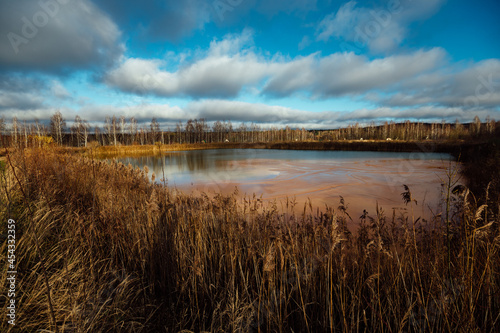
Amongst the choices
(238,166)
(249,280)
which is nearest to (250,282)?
(249,280)

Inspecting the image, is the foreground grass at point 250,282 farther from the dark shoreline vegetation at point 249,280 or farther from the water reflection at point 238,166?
the water reflection at point 238,166

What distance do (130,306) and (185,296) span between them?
2.10 feet

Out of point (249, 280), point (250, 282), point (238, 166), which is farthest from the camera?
point (238, 166)

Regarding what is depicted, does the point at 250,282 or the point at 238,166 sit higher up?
the point at 250,282

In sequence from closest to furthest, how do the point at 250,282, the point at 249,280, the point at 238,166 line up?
the point at 250,282 < the point at 249,280 < the point at 238,166

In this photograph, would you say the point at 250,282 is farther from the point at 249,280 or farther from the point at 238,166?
the point at 238,166

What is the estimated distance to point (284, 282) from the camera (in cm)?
269

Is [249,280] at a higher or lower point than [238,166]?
higher

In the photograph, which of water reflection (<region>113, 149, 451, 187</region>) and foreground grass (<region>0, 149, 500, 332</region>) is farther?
water reflection (<region>113, 149, 451, 187</region>)

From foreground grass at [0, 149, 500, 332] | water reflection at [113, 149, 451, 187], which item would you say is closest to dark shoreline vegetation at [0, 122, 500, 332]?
foreground grass at [0, 149, 500, 332]

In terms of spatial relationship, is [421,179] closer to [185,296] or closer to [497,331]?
[497,331]

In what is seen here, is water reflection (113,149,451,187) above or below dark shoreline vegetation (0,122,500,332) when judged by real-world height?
below

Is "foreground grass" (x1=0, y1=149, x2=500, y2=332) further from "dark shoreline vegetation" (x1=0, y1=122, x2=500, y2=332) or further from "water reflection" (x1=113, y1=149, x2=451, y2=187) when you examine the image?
"water reflection" (x1=113, y1=149, x2=451, y2=187)

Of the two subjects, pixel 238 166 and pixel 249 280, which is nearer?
pixel 249 280
